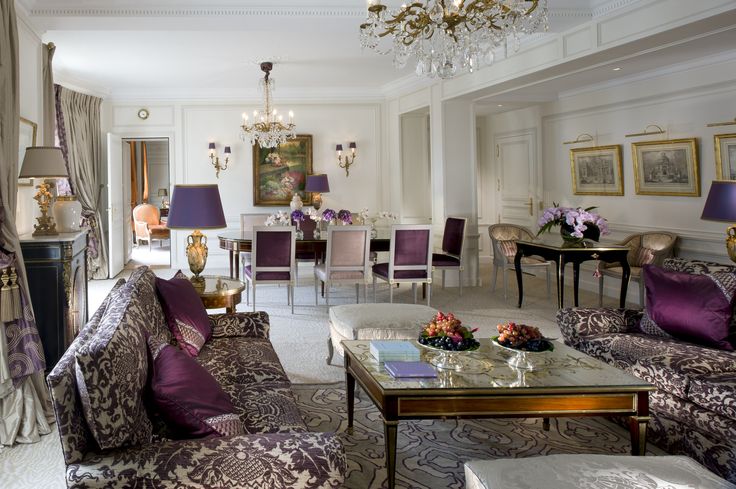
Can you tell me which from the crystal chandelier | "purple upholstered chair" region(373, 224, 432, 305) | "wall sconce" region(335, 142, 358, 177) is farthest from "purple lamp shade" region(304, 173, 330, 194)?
the crystal chandelier

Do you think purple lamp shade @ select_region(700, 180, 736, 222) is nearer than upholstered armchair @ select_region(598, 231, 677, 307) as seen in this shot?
Yes

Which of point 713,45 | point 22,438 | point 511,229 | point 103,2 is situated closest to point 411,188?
point 511,229

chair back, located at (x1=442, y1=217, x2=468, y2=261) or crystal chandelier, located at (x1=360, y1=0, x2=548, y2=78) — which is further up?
crystal chandelier, located at (x1=360, y1=0, x2=548, y2=78)

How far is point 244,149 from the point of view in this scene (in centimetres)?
929

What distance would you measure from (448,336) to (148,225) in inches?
416

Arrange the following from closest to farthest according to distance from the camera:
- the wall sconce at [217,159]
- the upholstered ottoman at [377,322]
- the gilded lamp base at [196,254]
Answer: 1. the upholstered ottoman at [377,322]
2. the gilded lamp base at [196,254]
3. the wall sconce at [217,159]

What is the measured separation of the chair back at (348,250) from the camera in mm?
6203

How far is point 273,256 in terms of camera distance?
622cm

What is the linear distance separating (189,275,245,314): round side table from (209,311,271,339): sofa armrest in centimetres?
29

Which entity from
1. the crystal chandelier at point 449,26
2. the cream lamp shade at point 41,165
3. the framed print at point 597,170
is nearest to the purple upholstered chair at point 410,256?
the framed print at point 597,170

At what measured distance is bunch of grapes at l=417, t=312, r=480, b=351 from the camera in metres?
2.96

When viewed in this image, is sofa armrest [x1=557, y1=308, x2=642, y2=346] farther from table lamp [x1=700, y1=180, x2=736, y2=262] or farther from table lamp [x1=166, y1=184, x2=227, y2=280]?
table lamp [x1=166, y1=184, x2=227, y2=280]

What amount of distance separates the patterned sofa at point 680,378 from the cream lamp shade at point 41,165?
11.3 feet

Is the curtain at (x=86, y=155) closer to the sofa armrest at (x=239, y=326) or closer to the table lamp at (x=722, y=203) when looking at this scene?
the sofa armrest at (x=239, y=326)
